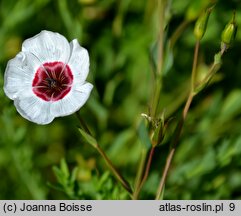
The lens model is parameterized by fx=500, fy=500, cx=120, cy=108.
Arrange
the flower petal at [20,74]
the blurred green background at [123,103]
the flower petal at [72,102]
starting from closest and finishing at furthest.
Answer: the flower petal at [72,102], the flower petal at [20,74], the blurred green background at [123,103]

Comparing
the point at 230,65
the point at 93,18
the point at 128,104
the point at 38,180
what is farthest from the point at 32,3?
the point at 230,65

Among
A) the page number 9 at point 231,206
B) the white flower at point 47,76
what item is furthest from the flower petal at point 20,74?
the page number 9 at point 231,206

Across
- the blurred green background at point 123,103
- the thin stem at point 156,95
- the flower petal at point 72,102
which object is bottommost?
the blurred green background at point 123,103

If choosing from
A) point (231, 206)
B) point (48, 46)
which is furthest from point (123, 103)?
point (48, 46)

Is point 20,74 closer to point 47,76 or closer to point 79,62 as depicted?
point 47,76

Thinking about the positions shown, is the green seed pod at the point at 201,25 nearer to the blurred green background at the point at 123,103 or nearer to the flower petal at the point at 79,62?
the flower petal at the point at 79,62

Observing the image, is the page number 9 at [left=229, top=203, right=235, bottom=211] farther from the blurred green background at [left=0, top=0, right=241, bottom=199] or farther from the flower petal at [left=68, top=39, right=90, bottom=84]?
the flower petal at [left=68, top=39, right=90, bottom=84]

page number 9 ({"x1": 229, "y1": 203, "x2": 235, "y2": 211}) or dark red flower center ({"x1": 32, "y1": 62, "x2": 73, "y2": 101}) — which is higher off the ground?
dark red flower center ({"x1": 32, "y1": 62, "x2": 73, "y2": 101})

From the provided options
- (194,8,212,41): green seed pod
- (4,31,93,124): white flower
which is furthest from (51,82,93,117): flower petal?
(194,8,212,41): green seed pod
